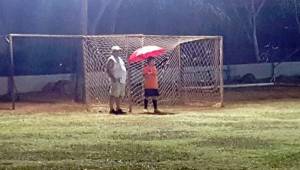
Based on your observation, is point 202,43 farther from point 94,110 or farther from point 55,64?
point 55,64

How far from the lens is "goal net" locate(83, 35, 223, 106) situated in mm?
23953

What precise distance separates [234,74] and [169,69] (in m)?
13.3

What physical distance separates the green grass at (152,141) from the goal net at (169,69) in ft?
9.72

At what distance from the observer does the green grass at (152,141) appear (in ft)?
38.6

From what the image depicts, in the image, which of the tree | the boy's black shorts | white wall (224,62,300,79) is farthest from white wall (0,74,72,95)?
the tree

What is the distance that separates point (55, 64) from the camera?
36.7 meters

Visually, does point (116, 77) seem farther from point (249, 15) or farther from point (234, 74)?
point (249, 15)

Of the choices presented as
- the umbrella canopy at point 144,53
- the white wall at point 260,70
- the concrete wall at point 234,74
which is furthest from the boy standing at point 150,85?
the white wall at point 260,70

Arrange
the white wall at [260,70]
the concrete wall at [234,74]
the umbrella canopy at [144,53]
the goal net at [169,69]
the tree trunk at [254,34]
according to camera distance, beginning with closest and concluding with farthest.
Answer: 1. the umbrella canopy at [144,53]
2. the goal net at [169,69]
3. the concrete wall at [234,74]
4. the white wall at [260,70]
5. the tree trunk at [254,34]

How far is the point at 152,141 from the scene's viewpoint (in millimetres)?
14570

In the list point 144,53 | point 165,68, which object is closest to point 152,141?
point 144,53

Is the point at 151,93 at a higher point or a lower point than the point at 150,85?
lower

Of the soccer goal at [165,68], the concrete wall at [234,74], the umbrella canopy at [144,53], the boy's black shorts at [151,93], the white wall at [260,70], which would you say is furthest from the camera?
the white wall at [260,70]

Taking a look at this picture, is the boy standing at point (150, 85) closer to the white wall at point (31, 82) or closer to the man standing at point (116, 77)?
the man standing at point (116, 77)
